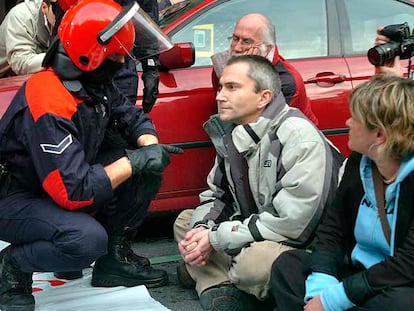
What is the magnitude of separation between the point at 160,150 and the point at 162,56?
1150 millimetres

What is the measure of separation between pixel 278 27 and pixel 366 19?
584mm

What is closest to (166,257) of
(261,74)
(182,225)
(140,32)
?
(182,225)

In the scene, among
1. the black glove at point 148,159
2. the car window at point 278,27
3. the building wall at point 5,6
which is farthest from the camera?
the building wall at point 5,6

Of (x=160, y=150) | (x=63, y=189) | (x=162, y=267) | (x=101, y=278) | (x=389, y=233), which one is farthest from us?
(x=162, y=267)

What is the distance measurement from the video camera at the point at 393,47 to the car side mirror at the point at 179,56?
117cm

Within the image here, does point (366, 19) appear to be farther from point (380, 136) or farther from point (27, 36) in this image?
point (380, 136)

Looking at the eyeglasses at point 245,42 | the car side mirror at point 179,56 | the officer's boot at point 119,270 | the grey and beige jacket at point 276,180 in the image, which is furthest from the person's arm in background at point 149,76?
the officer's boot at point 119,270

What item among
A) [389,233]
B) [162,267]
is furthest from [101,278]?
[389,233]

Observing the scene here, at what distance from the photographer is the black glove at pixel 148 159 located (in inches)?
143

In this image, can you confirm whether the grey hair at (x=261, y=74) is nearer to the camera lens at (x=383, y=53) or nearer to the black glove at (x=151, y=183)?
the camera lens at (x=383, y=53)

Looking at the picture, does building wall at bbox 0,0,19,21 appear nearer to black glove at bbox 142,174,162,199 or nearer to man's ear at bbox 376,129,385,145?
black glove at bbox 142,174,162,199

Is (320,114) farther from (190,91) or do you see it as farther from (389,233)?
(389,233)

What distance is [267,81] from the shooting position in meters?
3.82

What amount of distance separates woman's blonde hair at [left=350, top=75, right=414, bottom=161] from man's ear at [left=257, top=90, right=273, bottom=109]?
824 mm
